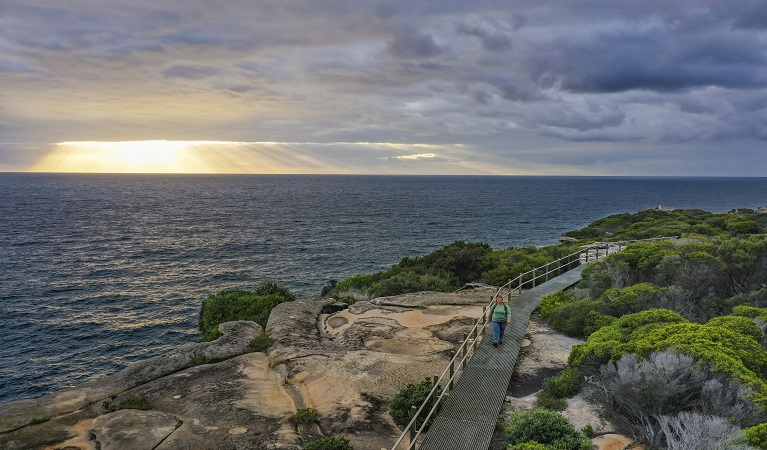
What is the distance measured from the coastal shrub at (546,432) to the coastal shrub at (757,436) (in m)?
2.77

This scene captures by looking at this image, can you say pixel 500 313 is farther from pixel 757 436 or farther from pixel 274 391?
pixel 274 391

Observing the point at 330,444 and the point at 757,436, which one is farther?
the point at 330,444

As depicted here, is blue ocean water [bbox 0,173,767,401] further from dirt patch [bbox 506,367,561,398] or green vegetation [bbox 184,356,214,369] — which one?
dirt patch [bbox 506,367,561,398]

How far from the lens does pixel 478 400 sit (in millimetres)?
12008

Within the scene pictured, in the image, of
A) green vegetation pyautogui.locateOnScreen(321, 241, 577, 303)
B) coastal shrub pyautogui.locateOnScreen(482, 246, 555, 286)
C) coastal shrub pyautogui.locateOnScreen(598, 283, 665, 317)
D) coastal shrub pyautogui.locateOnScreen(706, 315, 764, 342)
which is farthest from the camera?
coastal shrub pyautogui.locateOnScreen(482, 246, 555, 286)

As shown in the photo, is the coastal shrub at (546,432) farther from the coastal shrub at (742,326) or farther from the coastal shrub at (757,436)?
the coastal shrub at (742,326)

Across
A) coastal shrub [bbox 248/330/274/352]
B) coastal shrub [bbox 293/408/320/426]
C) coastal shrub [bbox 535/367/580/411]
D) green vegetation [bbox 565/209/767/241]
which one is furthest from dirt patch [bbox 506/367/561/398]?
green vegetation [bbox 565/209/767/241]

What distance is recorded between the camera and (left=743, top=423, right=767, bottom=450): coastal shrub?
26.9ft

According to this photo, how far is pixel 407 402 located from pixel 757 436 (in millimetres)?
7371

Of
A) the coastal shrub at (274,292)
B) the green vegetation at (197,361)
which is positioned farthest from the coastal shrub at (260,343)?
the coastal shrub at (274,292)

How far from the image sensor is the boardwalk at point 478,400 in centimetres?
1042

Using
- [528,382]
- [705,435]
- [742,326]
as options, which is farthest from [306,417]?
[742,326]

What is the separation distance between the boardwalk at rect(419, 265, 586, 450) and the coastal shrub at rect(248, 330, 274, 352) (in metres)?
8.45

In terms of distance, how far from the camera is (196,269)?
164 ft
